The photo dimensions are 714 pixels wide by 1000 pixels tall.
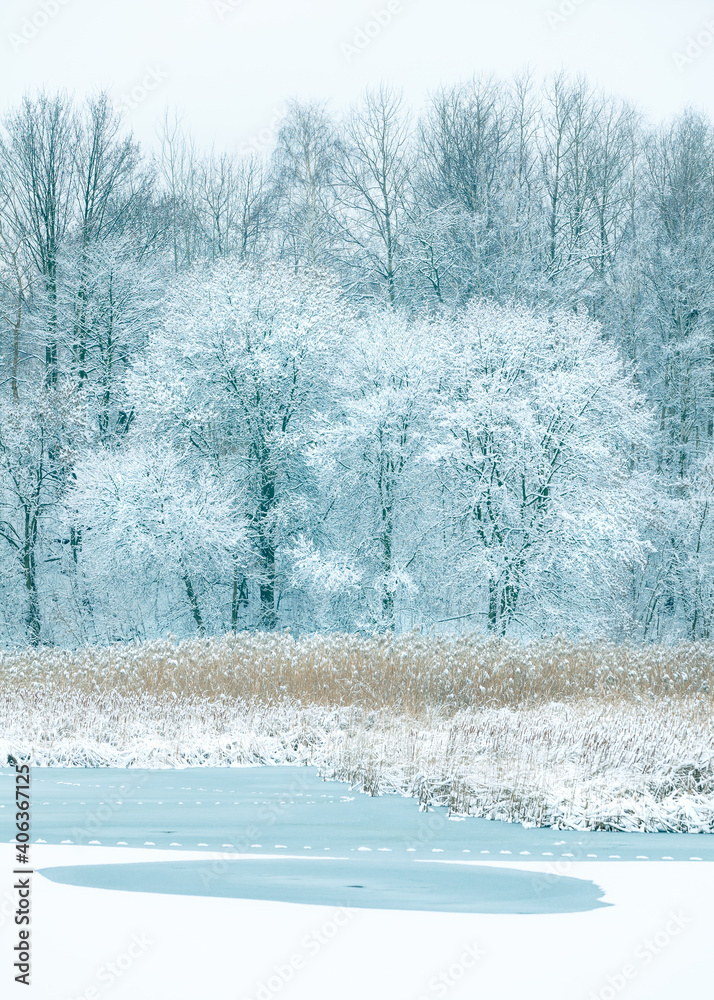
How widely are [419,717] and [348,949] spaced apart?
7493 millimetres

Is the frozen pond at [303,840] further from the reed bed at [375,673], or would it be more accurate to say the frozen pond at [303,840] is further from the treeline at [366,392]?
the treeline at [366,392]

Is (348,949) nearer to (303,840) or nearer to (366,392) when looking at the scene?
(303,840)

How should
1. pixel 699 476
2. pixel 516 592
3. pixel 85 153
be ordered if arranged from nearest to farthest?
pixel 516 592 → pixel 699 476 → pixel 85 153

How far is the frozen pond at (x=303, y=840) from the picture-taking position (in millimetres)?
7668

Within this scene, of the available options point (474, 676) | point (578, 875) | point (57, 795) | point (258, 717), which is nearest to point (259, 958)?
point (578, 875)

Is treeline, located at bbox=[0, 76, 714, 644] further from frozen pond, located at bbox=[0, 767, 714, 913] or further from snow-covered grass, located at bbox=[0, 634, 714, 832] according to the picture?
frozen pond, located at bbox=[0, 767, 714, 913]

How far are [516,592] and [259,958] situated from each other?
19.9 meters

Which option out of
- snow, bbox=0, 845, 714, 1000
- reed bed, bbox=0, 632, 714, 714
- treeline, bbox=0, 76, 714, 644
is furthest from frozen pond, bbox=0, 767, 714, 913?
treeline, bbox=0, 76, 714, 644

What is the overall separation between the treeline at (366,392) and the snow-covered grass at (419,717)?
697 cm

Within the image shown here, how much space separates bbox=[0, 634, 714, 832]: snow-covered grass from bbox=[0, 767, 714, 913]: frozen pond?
398 millimetres

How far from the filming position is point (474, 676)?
15.7m

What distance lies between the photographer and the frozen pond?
25.2 feet

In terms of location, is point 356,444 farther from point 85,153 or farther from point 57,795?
point 57,795

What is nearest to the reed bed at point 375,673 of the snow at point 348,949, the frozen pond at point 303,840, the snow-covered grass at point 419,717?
the snow-covered grass at point 419,717
